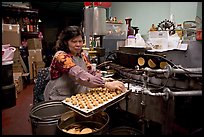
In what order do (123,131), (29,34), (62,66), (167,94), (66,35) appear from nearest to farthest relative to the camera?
(167,94), (123,131), (62,66), (66,35), (29,34)

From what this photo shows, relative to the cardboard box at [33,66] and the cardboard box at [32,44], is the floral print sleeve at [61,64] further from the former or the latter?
the cardboard box at [32,44]

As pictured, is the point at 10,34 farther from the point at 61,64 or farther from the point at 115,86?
the point at 115,86

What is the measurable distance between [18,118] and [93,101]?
7.85 feet

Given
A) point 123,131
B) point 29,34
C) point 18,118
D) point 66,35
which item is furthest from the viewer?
point 29,34

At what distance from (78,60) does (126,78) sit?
0.57 metres

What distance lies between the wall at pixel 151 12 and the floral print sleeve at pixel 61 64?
2.87 m

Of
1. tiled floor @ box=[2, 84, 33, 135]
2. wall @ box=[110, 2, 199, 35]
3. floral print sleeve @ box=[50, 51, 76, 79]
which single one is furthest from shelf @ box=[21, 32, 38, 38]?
floral print sleeve @ box=[50, 51, 76, 79]

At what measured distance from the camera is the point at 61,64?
1.65 metres

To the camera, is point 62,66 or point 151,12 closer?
point 62,66

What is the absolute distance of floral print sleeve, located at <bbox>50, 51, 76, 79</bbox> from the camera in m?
1.61

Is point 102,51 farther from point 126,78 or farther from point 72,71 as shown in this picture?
point 72,71

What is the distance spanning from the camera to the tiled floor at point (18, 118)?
8.55ft

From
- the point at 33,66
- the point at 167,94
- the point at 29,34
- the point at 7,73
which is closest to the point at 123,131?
the point at 167,94

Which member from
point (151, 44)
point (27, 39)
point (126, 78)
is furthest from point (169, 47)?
point (27, 39)
